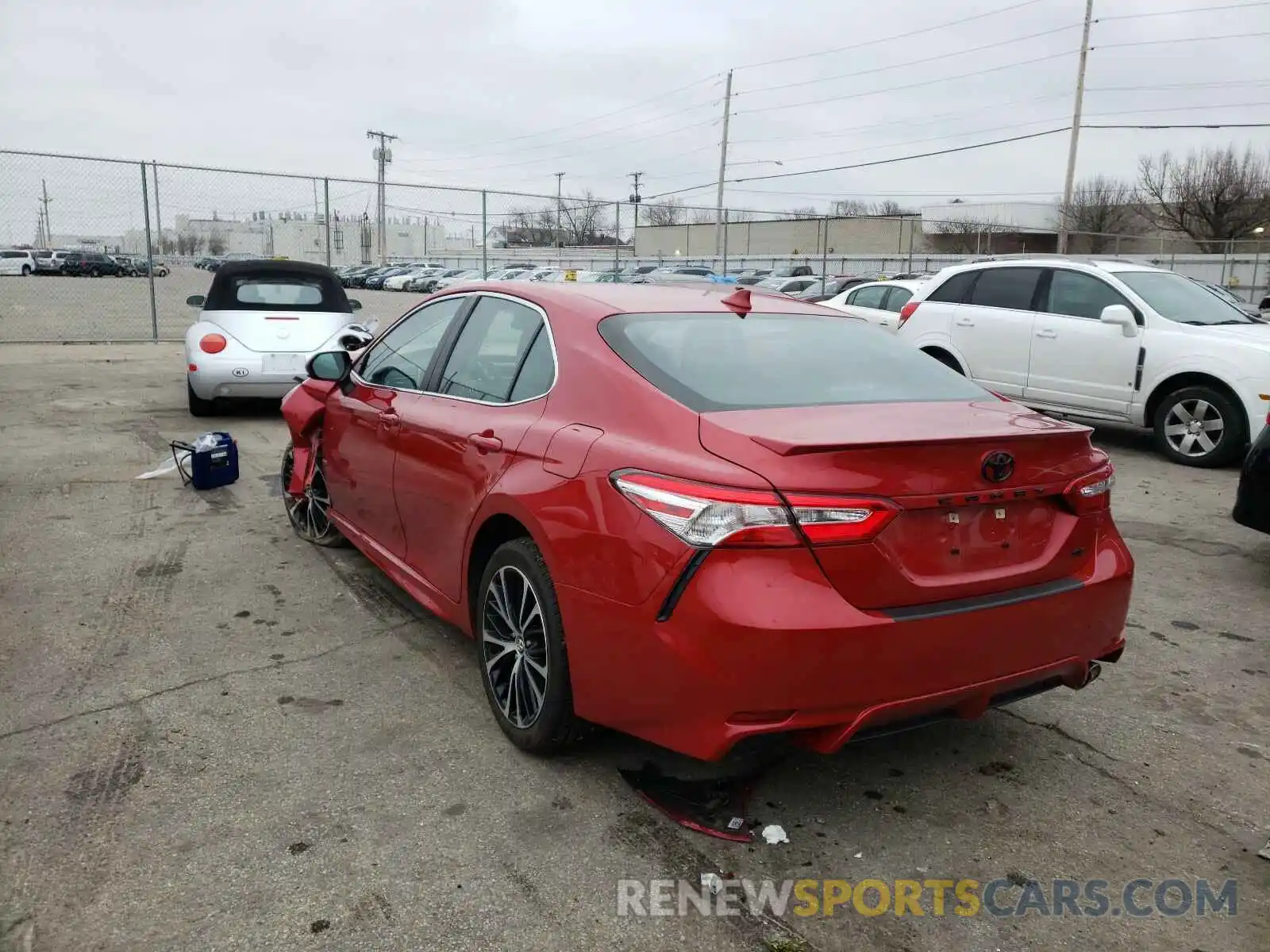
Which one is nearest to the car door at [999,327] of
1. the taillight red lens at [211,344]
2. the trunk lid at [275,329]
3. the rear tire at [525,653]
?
the trunk lid at [275,329]

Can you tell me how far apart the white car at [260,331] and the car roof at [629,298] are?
5.40 meters

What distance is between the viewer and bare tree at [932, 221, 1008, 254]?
56188 millimetres

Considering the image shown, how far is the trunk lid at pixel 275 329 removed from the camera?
9.22 meters

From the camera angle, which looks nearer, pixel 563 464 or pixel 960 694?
pixel 960 694

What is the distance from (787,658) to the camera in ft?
7.97

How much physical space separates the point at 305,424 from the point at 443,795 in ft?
9.80

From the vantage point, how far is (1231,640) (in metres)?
4.39

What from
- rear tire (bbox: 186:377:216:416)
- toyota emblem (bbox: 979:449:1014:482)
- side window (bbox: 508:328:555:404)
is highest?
side window (bbox: 508:328:555:404)

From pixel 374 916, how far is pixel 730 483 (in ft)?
4.68

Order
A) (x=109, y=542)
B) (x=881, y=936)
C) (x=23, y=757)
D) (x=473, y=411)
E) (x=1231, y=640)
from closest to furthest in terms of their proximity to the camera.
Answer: (x=881, y=936)
(x=23, y=757)
(x=473, y=411)
(x=1231, y=640)
(x=109, y=542)

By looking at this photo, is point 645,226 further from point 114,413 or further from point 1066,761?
point 1066,761

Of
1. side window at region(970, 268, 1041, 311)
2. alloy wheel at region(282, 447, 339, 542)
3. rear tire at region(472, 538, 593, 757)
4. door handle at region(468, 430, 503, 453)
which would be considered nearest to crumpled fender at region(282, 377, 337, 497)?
alloy wheel at region(282, 447, 339, 542)

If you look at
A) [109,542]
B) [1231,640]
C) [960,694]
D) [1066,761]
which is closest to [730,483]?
[960,694]

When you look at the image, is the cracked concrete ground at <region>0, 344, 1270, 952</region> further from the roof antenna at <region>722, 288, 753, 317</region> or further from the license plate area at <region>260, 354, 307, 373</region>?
the license plate area at <region>260, 354, 307, 373</region>
